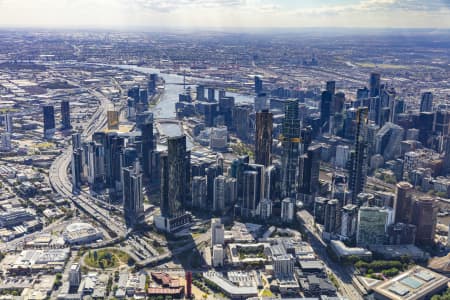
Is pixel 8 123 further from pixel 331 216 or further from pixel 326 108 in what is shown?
pixel 331 216

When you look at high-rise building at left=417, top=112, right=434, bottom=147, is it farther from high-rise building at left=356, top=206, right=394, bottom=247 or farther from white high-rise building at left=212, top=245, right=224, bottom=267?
white high-rise building at left=212, top=245, right=224, bottom=267

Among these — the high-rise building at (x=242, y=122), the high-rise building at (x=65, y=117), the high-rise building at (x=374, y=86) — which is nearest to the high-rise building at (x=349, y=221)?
the high-rise building at (x=242, y=122)

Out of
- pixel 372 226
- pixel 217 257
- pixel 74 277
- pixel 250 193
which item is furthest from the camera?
pixel 250 193

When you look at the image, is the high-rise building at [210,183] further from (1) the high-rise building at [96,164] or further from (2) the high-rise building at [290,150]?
(1) the high-rise building at [96,164]

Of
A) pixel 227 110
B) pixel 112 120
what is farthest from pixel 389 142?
pixel 112 120

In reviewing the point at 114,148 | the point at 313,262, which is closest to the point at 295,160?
the point at 313,262
